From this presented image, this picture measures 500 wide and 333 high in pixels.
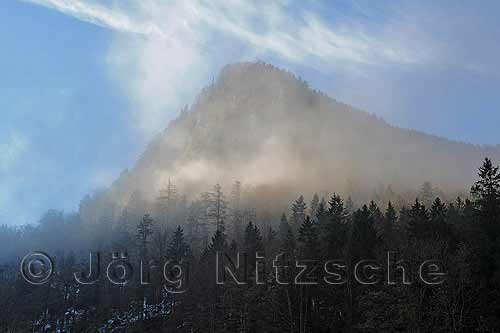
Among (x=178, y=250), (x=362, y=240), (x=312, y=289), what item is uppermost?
(x=362, y=240)

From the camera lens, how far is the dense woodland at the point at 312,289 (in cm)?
3819

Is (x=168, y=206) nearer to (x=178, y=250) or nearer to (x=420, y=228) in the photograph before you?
(x=178, y=250)

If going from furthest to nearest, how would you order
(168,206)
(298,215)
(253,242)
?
(168,206)
(298,215)
(253,242)

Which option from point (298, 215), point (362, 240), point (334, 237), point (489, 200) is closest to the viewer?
point (489, 200)

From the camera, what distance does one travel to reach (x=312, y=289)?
1859 inches

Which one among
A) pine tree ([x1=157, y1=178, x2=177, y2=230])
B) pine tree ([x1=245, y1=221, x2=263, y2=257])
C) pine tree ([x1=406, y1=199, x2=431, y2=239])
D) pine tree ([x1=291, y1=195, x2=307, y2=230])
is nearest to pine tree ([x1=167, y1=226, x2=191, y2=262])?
pine tree ([x1=245, y1=221, x2=263, y2=257])

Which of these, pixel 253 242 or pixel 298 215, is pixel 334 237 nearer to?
pixel 253 242

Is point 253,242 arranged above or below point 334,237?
below

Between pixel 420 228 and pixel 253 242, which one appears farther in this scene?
pixel 253 242

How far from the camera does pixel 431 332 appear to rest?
37188 mm

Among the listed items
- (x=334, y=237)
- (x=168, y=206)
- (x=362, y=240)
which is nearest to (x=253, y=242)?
(x=334, y=237)

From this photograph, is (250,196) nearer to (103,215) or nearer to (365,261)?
(103,215)

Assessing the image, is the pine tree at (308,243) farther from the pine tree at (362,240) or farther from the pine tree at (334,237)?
the pine tree at (362,240)

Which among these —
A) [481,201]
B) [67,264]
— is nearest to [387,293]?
[481,201]
